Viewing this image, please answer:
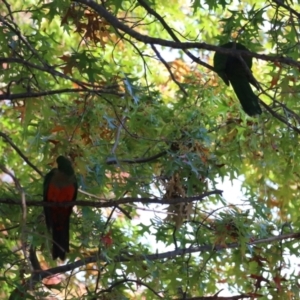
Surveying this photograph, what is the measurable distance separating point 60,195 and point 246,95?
973mm

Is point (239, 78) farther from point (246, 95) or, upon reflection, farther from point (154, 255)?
point (154, 255)

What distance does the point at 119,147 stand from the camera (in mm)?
3379

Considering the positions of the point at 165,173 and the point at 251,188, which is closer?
the point at 165,173

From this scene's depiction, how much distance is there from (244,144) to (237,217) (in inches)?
22.5

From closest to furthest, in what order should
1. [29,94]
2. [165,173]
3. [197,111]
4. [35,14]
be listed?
1. [29,94]
2. [165,173]
3. [197,111]
4. [35,14]

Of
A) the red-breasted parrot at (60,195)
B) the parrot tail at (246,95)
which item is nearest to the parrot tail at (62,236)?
the red-breasted parrot at (60,195)

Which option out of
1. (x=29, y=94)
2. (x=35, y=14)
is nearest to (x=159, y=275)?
(x=29, y=94)

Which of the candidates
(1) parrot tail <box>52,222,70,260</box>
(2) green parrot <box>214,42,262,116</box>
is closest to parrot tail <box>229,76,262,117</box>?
(2) green parrot <box>214,42,262,116</box>

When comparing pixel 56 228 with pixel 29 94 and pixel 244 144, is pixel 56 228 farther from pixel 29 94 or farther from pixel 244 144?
pixel 244 144

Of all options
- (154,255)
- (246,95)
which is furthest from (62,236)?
(246,95)

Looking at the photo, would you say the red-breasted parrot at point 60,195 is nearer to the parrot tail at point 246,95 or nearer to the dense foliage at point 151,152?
the dense foliage at point 151,152

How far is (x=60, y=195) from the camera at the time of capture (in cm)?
312

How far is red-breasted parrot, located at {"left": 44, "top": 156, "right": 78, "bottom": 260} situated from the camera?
3025 millimetres

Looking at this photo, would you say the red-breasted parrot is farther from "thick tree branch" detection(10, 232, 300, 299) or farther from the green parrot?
the green parrot
